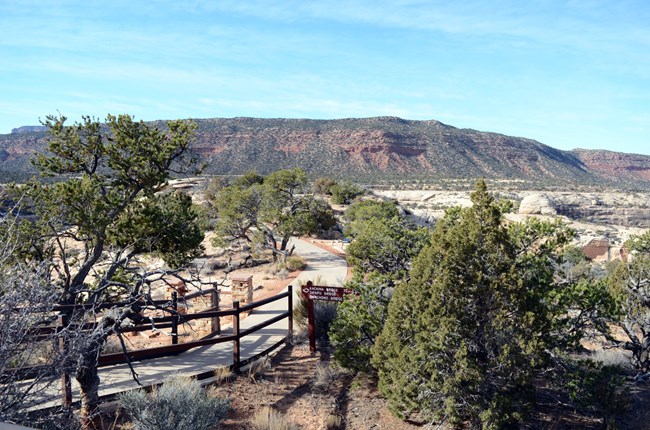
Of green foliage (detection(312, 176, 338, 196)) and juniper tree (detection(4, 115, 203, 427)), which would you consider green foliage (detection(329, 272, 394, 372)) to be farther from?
green foliage (detection(312, 176, 338, 196))

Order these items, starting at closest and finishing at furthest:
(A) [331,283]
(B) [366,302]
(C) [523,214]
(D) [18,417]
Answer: (D) [18,417] → (B) [366,302] → (A) [331,283] → (C) [523,214]

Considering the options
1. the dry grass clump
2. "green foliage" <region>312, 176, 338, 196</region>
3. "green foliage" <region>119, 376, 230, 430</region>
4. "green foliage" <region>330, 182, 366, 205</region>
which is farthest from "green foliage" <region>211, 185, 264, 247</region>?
"green foliage" <region>312, 176, 338, 196</region>

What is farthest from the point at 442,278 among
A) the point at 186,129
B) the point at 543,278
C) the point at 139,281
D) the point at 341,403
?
the point at 186,129

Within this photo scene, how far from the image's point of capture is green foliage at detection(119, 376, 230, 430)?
6.09 meters

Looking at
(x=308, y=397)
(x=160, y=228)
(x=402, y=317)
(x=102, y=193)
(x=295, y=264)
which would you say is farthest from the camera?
(x=295, y=264)

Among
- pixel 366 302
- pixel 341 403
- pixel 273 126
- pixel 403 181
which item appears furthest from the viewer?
pixel 273 126

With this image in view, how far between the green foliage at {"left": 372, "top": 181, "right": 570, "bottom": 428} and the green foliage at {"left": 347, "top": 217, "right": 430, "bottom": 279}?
1.92 meters

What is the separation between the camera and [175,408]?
641 cm

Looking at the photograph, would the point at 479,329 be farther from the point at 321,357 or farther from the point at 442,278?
the point at 321,357

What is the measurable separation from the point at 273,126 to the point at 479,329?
97.6 m

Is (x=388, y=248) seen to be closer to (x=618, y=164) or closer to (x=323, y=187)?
(x=323, y=187)

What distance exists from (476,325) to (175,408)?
3974mm

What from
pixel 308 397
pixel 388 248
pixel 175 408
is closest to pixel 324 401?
pixel 308 397

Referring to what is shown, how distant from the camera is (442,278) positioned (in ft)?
21.9
